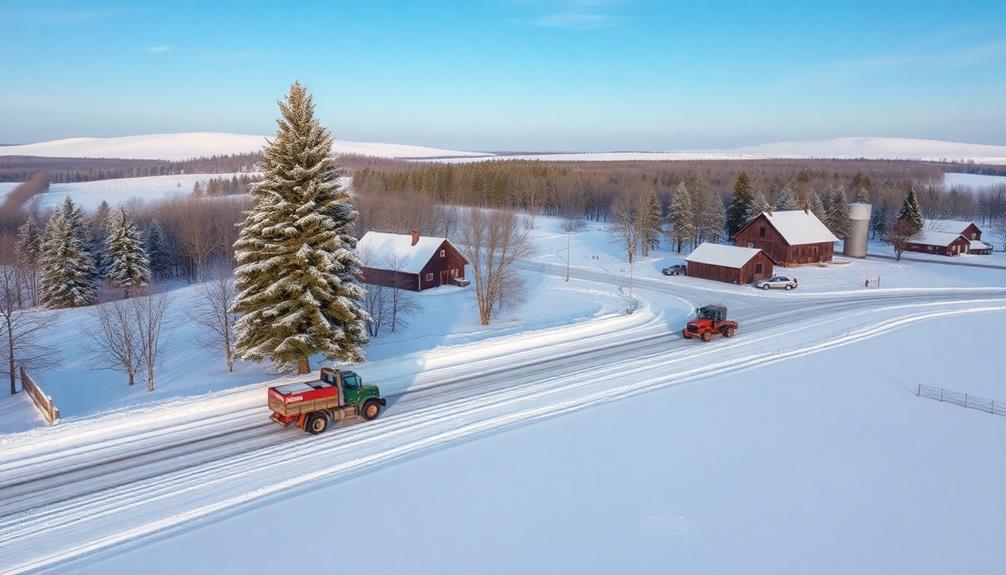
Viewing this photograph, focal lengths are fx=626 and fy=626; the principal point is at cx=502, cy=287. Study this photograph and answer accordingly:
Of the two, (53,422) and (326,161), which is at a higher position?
(326,161)

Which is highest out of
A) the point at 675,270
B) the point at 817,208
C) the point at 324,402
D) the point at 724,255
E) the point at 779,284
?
the point at 817,208

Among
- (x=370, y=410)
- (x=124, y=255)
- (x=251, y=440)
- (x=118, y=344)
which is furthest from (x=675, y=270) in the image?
(x=124, y=255)

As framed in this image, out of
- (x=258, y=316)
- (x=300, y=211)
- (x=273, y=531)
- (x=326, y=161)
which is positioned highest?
(x=326, y=161)

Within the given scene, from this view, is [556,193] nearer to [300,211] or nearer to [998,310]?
[998,310]

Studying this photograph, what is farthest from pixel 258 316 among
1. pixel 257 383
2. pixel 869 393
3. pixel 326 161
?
pixel 869 393

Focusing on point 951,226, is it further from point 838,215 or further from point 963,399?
point 963,399

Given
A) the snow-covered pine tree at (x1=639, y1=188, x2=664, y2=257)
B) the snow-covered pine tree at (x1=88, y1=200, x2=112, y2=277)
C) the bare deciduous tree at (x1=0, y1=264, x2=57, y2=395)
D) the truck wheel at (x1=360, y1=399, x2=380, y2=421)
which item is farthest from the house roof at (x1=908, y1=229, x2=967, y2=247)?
the snow-covered pine tree at (x1=88, y1=200, x2=112, y2=277)

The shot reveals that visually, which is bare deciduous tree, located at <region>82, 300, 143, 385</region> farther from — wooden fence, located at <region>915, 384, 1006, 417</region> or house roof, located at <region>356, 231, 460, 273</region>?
wooden fence, located at <region>915, 384, 1006, 417</region>

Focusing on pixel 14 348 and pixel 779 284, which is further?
pixel 779 284
